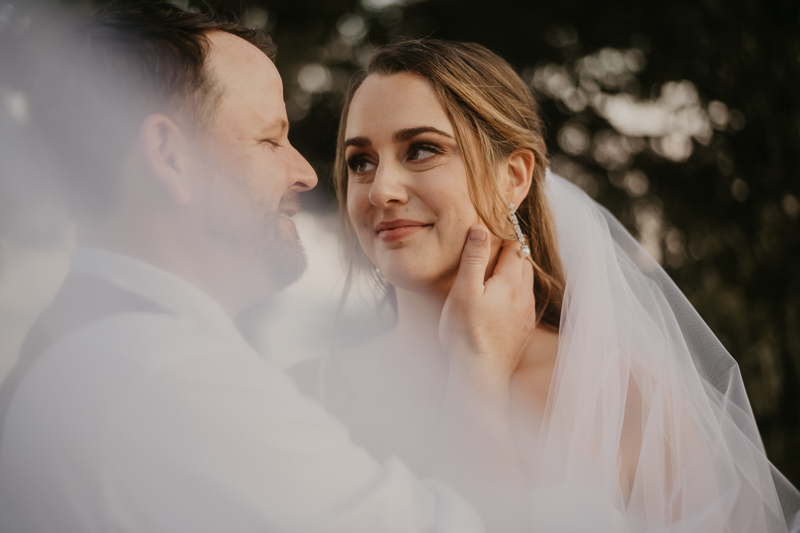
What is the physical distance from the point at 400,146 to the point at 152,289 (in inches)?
29.4

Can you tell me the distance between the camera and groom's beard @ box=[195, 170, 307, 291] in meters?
1.24

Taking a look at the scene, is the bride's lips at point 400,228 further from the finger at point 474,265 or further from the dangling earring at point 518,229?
the dangling earring at point 518,229

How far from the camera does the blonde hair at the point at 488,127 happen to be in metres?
1.52

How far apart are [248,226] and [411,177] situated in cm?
49

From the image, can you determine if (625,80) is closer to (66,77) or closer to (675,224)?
(675,224)

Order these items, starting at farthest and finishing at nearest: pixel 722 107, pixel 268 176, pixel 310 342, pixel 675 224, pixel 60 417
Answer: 1. pixel 675 224
2. pixel 722 107
3. pixel 310 342
4. pixel 268 176
5. pixel 60 417

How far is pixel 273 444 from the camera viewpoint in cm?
106

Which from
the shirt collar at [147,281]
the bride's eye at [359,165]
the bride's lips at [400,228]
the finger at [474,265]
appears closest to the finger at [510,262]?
the finger at [474,265]

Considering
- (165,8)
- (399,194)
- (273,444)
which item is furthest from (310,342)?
(165,8)

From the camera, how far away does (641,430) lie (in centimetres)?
144

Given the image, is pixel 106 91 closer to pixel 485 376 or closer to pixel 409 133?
pixel 409 133

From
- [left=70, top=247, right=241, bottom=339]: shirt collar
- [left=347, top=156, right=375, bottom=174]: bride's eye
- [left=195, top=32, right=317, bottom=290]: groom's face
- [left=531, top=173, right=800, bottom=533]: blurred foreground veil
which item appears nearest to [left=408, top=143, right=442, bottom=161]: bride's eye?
[left=347, top=156, right=375, bottom=174]: bride's eye

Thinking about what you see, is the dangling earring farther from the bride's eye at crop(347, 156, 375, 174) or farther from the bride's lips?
the bride's eye at crop(347, 156, 375, 174)

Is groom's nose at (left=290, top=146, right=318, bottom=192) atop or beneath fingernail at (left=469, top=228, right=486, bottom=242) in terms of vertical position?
atop
